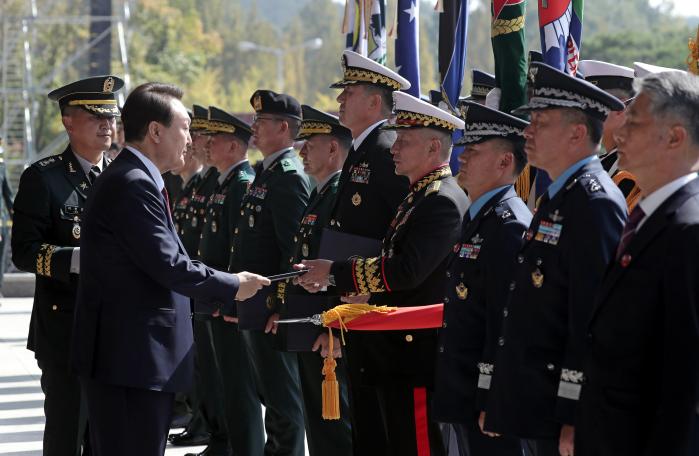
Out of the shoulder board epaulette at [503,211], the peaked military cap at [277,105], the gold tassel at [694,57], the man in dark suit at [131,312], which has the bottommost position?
the man in dark suit at [131,312]

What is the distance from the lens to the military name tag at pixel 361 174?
566 cm

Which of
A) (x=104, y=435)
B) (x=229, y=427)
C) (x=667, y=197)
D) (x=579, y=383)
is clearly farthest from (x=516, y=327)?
(x=229, y=427)

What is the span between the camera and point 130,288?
4.58m

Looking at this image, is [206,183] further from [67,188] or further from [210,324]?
[67,188]

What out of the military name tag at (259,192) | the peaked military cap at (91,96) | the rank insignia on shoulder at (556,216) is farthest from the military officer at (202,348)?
the rank insignia on shoulder at (556,216)

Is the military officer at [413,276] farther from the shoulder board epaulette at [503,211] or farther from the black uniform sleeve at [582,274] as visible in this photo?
the black uniform sleeve at [582,274]

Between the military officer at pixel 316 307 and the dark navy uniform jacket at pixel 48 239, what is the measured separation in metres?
1.08

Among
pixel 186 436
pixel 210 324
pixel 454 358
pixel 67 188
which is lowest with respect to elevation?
pixel 186 436

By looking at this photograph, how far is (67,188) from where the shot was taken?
→ 5871 millimetres

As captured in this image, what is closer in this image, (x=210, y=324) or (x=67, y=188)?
(x=67, y=188)

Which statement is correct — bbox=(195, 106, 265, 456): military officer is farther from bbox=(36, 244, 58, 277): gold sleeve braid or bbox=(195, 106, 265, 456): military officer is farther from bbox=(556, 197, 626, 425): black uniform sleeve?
bbox=(556, 197, 626, 425): black uniform sleeve

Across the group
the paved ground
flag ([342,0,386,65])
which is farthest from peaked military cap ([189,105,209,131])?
the paved ground

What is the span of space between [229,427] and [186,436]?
1158mm

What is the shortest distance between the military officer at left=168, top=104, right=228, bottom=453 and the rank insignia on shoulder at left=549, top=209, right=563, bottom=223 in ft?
12.3
